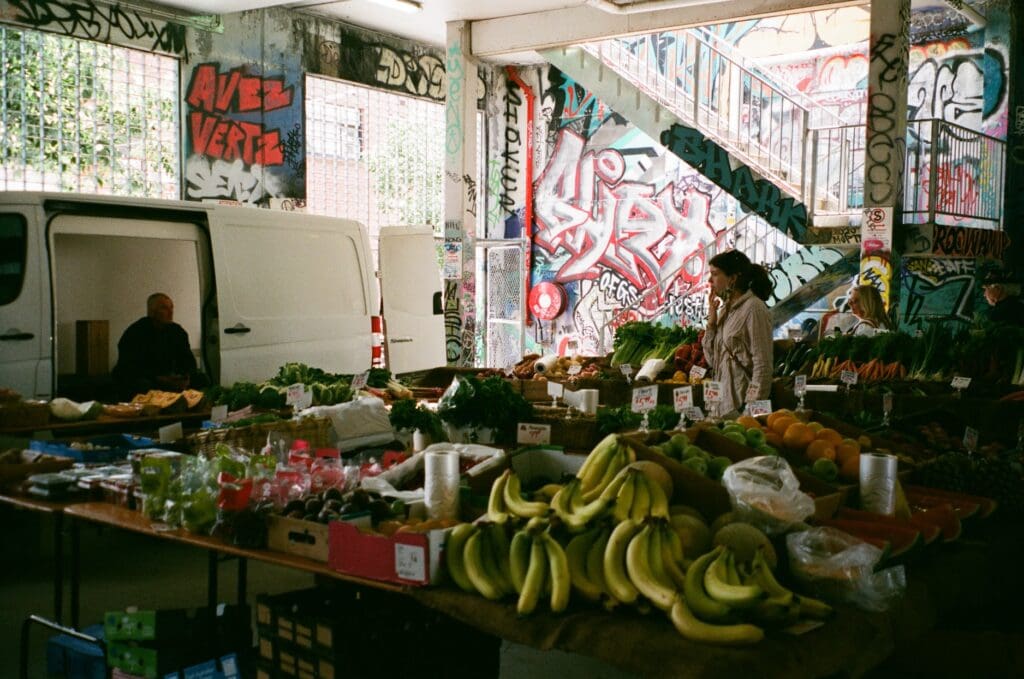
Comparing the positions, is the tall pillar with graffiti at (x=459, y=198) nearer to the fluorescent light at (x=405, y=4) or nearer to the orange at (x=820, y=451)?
the fluorescent light at (x=405, y=4)

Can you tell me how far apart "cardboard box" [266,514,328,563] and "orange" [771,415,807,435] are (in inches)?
91.1

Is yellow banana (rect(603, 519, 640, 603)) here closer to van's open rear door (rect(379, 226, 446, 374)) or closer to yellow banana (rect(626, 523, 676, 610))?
yellow banana (rect(626, 523, 676, 610))

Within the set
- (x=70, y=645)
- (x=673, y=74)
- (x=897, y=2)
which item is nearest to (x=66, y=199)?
(x=70, y=645)

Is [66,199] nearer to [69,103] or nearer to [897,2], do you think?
[69,103]

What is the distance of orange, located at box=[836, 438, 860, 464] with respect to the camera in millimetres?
4258

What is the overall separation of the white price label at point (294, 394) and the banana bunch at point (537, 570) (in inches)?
137

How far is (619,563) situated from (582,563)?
130mm

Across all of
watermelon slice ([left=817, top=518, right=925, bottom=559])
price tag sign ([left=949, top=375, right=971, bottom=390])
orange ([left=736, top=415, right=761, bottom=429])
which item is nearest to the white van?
orange ([left=736, top=415, right=761, bottom=429])

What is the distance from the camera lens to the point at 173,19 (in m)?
11.4

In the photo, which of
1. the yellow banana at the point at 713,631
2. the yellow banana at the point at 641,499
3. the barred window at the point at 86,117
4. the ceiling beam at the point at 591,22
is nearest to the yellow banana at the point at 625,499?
the yellow banana at the point at 641,499

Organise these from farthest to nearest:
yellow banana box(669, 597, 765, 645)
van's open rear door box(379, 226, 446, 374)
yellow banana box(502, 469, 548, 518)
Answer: van's open rear door box(379, 226, 446, 374) < yellow banana box(502, 469, 548, 518) < yellow banana box(669, 597, 765, 645)

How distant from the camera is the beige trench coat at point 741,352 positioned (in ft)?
Result: 20.0

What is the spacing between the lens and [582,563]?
2.86 meters

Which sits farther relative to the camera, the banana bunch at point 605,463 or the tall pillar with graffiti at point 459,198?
the tall pillar with graffiti at point 459,198
